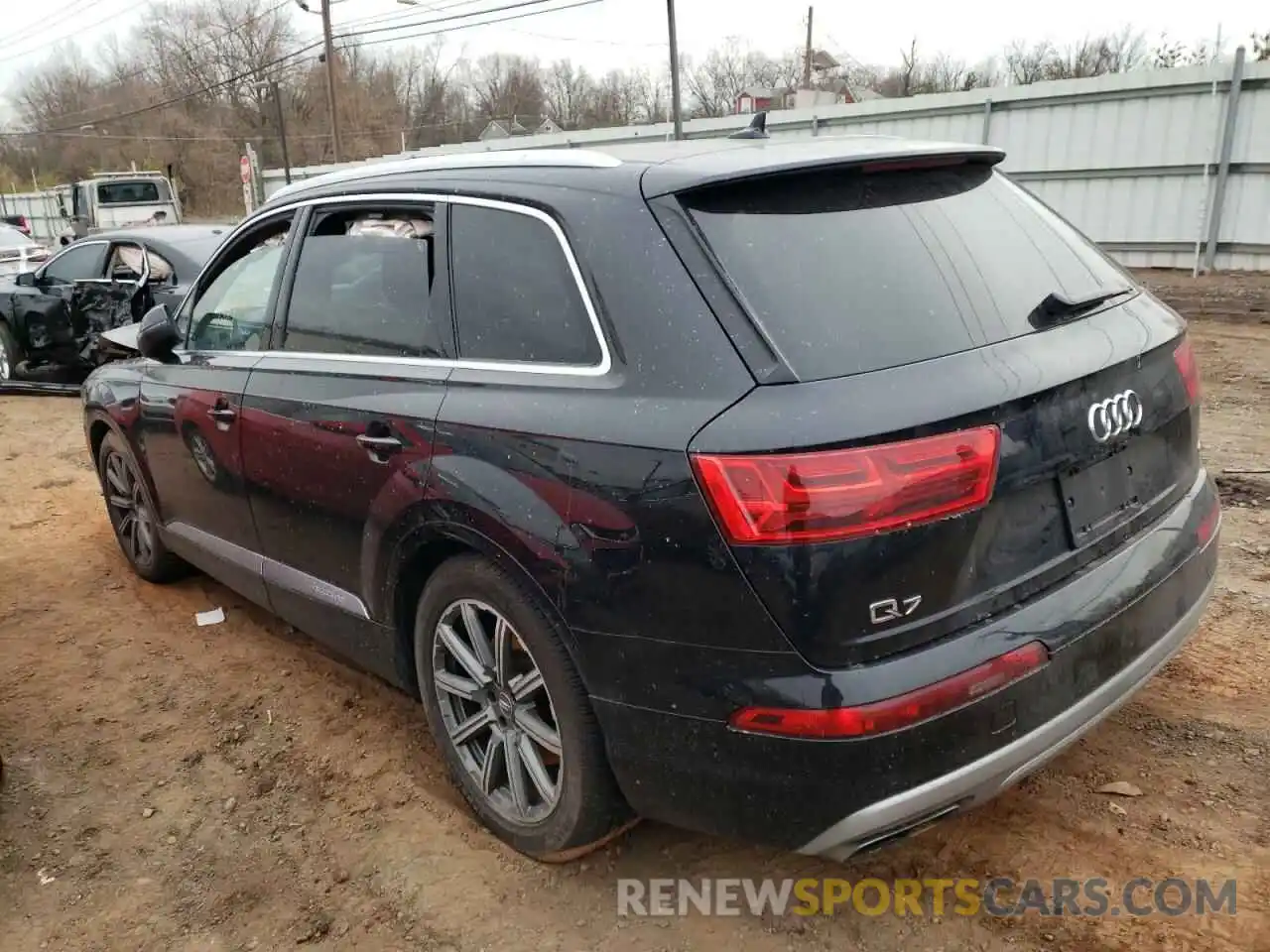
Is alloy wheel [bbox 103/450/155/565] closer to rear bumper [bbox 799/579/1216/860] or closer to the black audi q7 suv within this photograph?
the black audi q7 suv

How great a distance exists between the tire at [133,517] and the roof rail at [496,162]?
6.34 feet

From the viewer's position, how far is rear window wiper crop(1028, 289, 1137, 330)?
226cm

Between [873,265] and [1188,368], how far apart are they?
106cm

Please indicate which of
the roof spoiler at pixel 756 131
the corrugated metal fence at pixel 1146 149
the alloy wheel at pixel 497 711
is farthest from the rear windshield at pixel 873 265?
the corrugated metal fence at pixel 1146 149

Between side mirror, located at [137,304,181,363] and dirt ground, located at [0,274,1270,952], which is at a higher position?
side mirror, located at [137,304,181,363]

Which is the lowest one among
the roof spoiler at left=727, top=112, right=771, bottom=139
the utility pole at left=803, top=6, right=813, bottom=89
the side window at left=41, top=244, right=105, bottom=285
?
the side window at left=41, top=244, right=105, bottom=285

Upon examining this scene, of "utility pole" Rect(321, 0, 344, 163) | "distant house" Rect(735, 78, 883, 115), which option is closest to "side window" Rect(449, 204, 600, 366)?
"distant house" Rect(735, 78, 883, 115)

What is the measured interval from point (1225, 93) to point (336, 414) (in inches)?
521

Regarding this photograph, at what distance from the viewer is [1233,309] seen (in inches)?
403

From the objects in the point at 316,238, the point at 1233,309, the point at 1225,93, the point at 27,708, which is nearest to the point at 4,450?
the point at 27,708

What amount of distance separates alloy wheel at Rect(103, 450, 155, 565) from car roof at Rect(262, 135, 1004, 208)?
2417mm

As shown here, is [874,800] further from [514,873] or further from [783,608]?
[514,873]

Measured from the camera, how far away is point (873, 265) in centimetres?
215

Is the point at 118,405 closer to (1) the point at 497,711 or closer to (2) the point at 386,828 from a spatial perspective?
(2) the point at 386,828
